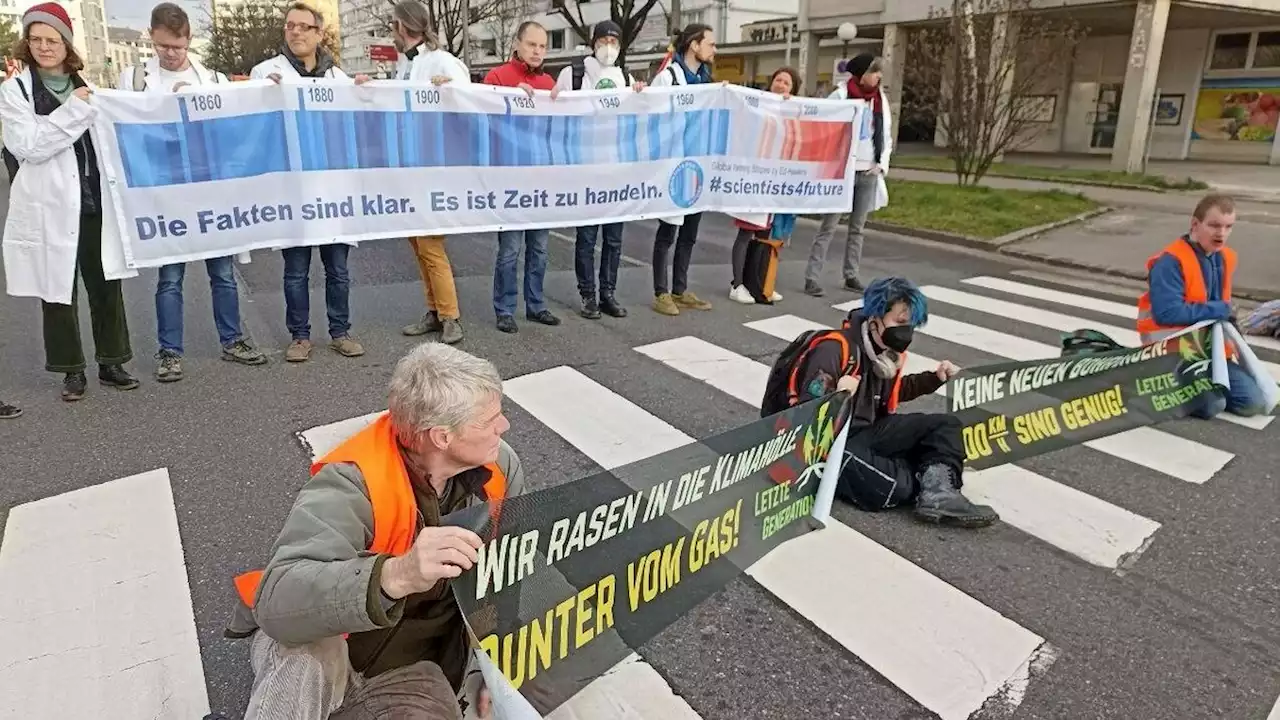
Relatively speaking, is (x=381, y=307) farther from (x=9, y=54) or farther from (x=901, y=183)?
(x=901, y=183)

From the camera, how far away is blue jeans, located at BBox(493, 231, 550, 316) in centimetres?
704

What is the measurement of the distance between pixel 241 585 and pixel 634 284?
7027mm

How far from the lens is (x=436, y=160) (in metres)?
6.68

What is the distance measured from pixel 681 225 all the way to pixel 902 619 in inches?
206

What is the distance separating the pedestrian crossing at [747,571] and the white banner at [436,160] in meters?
1.77

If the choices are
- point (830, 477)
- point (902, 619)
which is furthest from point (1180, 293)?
point (902, 619)

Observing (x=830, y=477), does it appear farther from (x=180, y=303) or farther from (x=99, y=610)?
(x=180, y=303)

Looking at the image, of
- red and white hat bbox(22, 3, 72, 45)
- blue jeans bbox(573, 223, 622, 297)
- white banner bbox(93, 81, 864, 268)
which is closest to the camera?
red and white hat bbox(22, 3, 72, 45)

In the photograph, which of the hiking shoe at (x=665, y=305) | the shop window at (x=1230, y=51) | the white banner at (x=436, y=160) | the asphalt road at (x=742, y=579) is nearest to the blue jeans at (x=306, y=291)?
the white banner at (x=436, y=160)

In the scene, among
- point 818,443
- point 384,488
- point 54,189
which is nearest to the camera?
point 384,488

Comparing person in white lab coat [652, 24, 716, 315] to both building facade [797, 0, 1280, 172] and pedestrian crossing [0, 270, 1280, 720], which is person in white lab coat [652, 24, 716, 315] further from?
building facade [797, 0, 1280, 172]

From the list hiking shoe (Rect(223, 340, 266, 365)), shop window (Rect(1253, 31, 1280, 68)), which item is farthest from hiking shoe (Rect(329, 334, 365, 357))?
shop window (Rect(1253, 31, 1280, 68))

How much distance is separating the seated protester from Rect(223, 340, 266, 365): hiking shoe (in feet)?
12.3

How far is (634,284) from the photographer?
356 inches
